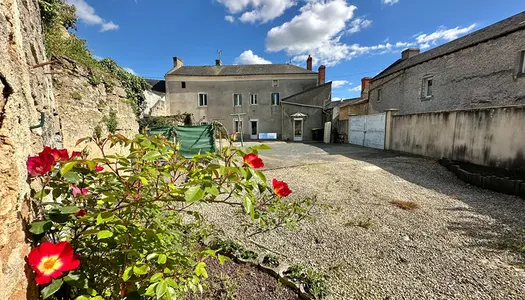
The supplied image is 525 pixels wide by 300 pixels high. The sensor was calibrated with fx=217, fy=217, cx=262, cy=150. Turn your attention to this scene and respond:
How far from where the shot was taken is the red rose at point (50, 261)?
764 mm

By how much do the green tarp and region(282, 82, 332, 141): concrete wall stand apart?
494 inches

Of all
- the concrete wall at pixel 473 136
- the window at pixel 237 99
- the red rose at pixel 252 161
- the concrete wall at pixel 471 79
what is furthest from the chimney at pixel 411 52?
the red rose at pixel 252 161

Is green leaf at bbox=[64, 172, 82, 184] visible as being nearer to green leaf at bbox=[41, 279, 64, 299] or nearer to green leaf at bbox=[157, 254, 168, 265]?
green leaf at bbox=[41, 279, 64, 299]

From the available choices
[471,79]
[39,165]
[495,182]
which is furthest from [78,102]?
[471,79]

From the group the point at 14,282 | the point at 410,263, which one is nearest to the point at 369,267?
the point at 410,263

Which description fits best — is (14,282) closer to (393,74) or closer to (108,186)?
(108,186)

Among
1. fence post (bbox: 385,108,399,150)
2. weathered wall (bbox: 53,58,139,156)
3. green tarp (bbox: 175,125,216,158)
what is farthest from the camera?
fence post (bbox: 385,108,399,150)

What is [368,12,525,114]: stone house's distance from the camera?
7984 mm

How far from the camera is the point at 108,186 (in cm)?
121

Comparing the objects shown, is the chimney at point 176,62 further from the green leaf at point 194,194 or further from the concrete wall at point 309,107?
the green leaf at point 194,194

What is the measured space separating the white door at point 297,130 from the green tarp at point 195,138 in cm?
1249

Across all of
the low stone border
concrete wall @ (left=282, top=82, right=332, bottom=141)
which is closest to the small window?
concrete wall @ (left=282, top=82, right=332, bottom=141)

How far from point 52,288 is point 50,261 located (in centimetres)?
10

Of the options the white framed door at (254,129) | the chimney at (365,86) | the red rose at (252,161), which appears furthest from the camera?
the white framed door at (254,129)
